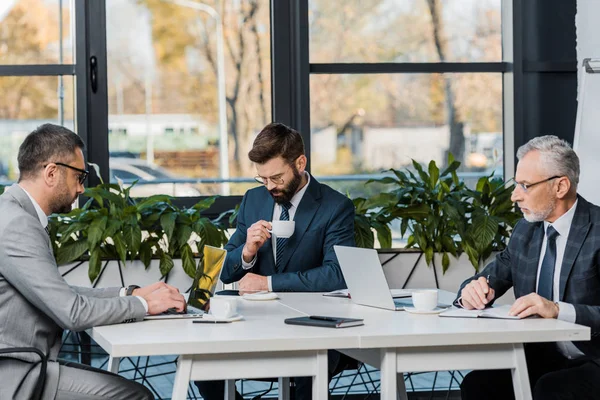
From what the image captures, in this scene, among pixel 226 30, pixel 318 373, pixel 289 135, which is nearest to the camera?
pixel 318 373

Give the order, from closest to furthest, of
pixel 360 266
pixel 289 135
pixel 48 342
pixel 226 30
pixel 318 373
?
1. pixel 318 373
2. pixel 48 342
3. pixel 360 266
4. pixel 289 135
5. pixel 226 30

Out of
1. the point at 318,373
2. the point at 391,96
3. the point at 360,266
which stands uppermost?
the point at 391,96

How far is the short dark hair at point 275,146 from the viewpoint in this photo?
12.3 ft

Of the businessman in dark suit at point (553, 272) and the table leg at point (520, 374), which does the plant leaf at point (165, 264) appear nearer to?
the businessman in dark suit at point (553, 272)

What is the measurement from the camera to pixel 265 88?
518cm

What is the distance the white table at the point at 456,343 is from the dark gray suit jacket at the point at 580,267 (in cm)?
28

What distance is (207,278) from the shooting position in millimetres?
2971

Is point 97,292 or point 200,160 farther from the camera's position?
point 200,160

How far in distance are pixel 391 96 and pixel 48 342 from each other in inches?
124

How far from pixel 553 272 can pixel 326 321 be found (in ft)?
2.93

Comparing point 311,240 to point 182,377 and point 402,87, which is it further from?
point 402,87

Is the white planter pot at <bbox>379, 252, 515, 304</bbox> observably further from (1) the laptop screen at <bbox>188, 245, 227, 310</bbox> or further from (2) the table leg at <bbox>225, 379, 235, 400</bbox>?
(1) the laptop screen at <bbox>188, 245, 227, 310</bbox>

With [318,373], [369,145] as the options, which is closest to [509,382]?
[318,373]

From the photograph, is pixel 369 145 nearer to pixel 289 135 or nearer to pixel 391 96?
pixel 391 96
